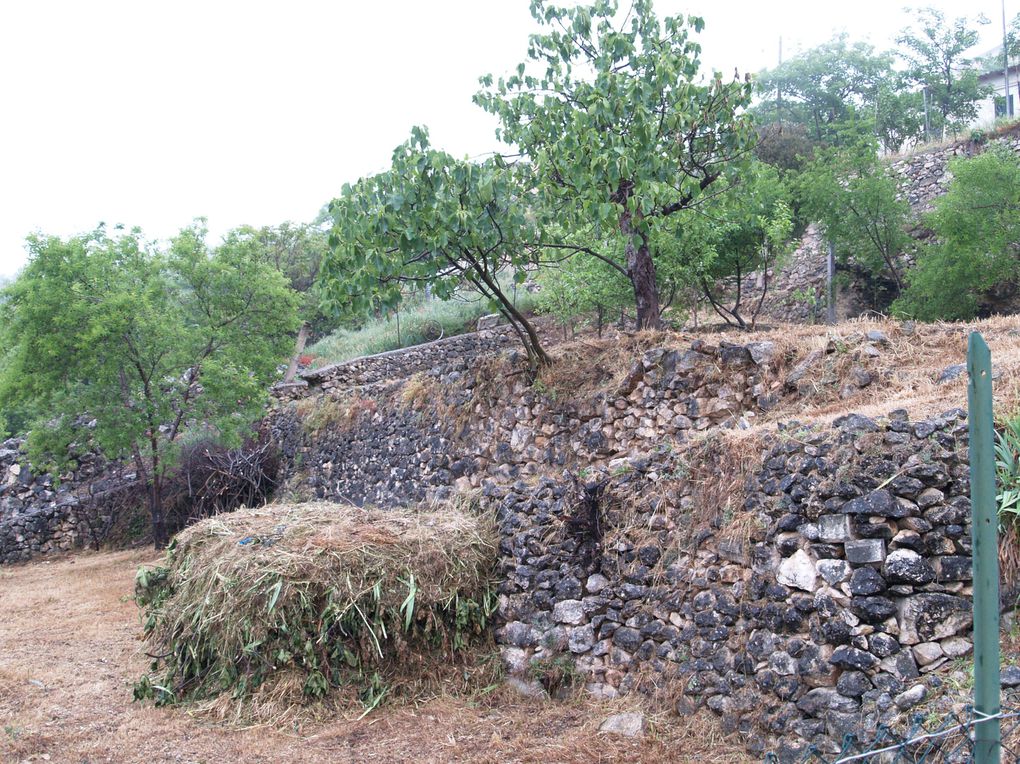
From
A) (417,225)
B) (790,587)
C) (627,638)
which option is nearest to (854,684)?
(790,587)

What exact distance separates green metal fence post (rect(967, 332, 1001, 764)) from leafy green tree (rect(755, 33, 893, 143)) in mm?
27289

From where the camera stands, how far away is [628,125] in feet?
29.4

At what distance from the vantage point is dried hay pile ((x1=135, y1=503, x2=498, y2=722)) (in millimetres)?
6250

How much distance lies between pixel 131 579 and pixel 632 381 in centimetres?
879

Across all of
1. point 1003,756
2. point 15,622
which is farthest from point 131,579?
point 1003,756

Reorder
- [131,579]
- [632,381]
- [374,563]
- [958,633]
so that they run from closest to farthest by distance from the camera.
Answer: [958,633]
[374,563]
[632,381]
[131,579]

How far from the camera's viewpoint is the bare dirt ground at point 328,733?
5148 millimetres

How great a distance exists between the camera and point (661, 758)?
4.89 metres

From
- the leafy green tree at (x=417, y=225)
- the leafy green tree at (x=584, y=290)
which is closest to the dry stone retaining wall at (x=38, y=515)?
the leafy green tree at (x=584, y=290)

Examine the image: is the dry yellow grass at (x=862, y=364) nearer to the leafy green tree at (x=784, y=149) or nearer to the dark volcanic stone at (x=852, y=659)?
the dark volcanic stone at (x=852, y=659)

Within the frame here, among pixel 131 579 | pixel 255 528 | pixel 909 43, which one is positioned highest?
pixel 909 43

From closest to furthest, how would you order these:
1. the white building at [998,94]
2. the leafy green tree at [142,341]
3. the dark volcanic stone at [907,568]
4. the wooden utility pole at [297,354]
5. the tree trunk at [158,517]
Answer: the dark volcanic stone at [907,568] < the leafy green tree at [142,341] < the tree trunk at [158,517] < the wooden utility pole at [297,354] < the white building at [998,94]

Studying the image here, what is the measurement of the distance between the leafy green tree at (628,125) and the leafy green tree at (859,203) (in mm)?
4715

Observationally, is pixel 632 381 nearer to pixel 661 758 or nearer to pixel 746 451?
pixel 746 451
